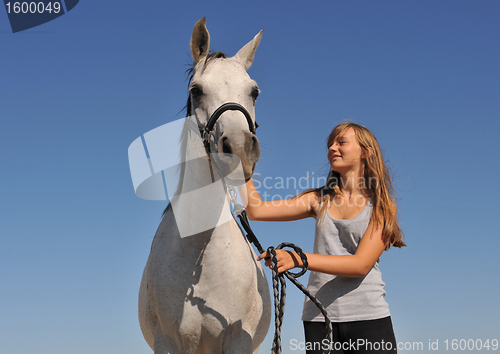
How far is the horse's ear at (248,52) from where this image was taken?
3425mm

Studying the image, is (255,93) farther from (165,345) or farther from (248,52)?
(165,345)

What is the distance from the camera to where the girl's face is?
11.0 ft

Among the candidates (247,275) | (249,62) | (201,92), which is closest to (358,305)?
(247,275)

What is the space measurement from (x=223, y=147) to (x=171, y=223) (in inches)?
35.9

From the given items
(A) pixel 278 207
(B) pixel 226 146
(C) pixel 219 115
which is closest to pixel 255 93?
(C) pixel 219 115

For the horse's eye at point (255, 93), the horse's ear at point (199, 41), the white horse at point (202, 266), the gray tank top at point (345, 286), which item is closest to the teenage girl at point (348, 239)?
the gray tank top at point (345, 286)

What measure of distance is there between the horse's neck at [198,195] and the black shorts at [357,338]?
1093 mm

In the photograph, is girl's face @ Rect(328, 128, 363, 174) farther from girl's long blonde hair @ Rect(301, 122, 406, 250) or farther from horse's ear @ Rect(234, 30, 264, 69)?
horse's ear @ Rect(234, 30, 264, 69)

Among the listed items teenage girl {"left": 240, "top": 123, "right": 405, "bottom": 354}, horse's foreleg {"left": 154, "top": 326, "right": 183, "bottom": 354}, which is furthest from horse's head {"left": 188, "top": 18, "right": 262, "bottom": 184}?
horse's foreleg {"left": 154, "top": 326, "right": 183, "bottom": 354}

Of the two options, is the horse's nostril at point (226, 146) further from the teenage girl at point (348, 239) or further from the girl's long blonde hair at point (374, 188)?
the girl's long blonde hair at point (374, 188)

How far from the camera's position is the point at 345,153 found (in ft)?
11.0

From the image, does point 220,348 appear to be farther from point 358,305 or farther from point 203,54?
point 203,54

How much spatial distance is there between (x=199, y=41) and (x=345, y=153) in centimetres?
148

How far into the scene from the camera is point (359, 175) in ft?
11.1
